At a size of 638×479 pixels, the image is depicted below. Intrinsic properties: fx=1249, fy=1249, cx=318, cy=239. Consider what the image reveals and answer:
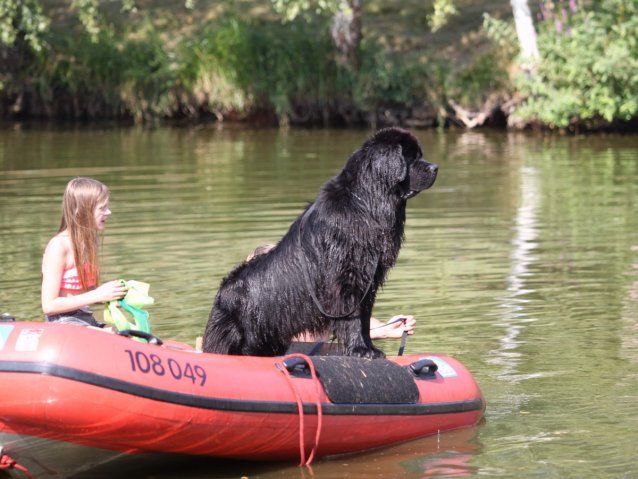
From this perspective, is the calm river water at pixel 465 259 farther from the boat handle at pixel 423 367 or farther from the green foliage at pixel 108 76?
the green foliage at pixel 108 76

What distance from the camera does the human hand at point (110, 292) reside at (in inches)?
225

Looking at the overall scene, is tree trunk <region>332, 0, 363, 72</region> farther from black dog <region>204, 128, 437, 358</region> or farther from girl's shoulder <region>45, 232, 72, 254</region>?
girl's shoulder <region>45, 232, 72, 254</region>

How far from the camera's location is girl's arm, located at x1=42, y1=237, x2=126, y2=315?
5.78m

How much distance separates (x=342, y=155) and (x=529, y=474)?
41.9ft

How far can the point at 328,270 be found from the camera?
609cm

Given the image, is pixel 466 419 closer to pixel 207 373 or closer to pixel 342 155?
pixel 207 373

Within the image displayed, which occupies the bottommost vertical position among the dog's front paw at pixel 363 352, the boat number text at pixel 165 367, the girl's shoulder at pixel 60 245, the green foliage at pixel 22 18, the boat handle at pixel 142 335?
the dog's front paw at pixel 363 352

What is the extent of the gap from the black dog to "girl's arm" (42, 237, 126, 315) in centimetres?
62

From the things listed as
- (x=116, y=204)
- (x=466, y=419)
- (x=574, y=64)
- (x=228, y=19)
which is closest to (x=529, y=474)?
(x=466, y=419)

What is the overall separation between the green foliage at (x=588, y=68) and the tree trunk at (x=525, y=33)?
166 mm

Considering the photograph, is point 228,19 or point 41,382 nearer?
point 41,382

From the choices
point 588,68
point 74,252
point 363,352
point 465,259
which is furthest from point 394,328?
point 588,68

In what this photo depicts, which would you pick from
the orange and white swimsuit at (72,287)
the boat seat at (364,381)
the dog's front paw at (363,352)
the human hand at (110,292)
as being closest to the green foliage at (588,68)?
the dog's front paw at (363,352)

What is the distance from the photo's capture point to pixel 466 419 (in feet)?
20.6
